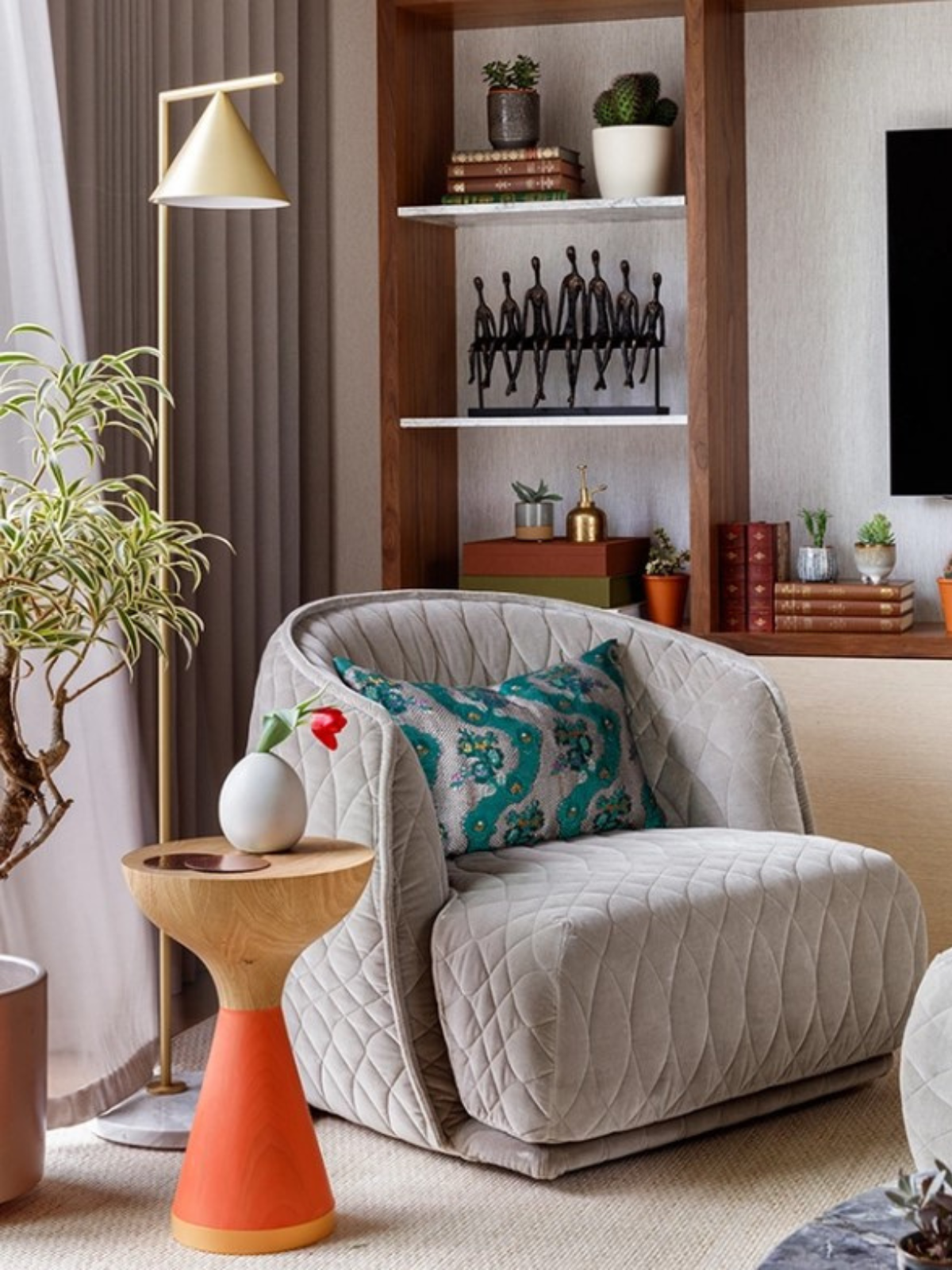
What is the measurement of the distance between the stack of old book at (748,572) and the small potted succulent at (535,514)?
1.35 ft

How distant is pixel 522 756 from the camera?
304 centimetres

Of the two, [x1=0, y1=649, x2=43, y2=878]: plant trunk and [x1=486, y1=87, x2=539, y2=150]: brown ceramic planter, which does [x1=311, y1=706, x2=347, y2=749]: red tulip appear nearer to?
[x1=0, y1=649, x2=43, y2=878]: plant trunk

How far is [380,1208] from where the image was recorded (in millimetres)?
2635

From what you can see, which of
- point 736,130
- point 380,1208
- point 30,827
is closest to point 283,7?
point 736,130

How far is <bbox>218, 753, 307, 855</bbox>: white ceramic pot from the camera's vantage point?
8.44 feet

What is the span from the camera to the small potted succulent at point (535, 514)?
13.7 ft

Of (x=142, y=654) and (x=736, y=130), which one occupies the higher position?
(x=736, y=130)

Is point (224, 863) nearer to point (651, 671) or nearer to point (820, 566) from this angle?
point (651, 671)

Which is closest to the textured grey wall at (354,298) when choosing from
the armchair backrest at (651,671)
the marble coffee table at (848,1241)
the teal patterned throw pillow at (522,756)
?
the armchair backrest at (651,671)

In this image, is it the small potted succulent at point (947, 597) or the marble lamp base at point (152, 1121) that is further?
the small potted succulent at point (947, 597)

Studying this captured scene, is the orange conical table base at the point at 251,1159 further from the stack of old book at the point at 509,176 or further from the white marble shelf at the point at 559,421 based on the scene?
the stack of old book at the point at 509,176

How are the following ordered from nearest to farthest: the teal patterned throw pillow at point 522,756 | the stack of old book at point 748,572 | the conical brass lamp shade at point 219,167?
the conical brass lamp shade at point 219,167 → the teal patterned throw pillow at point 522,756 → the stack of old book at point 748,572

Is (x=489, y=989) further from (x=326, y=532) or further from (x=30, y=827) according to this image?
(x=326, y=532)

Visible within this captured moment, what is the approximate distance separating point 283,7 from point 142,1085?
2.29m
